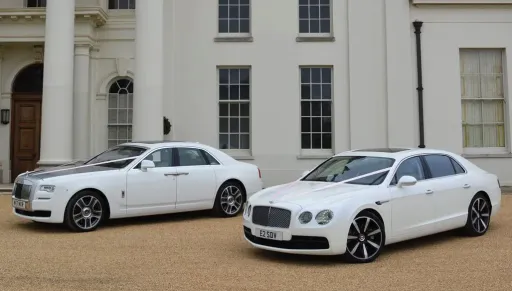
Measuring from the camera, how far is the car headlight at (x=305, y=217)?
5.93 m

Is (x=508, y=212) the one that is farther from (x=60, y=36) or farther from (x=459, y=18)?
(x=60, y=36)

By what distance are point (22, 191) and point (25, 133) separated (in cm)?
844

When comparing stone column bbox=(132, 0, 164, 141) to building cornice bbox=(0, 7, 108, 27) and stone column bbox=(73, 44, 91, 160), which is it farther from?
stone column bbox=(73, 44, 91, 160)

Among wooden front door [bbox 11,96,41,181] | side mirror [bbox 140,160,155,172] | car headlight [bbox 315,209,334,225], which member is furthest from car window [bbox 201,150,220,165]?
wooden front door [bbox 11,96,41,181]

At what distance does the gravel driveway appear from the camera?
5.12 meters

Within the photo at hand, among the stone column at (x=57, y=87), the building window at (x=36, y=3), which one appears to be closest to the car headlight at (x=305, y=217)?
the stone column at (x=57, y=87)

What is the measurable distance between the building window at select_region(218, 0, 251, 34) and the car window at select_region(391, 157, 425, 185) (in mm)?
9912

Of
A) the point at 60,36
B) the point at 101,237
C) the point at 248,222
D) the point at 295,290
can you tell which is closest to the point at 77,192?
the point at 101,237

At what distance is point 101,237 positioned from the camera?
307 inches

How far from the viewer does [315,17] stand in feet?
52.6

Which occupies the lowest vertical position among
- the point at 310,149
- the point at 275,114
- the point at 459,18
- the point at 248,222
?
the point at 248,222

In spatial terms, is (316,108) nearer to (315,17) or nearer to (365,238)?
(315,17)

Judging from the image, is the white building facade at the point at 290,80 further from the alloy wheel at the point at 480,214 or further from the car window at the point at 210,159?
the alloy wheel at the point at 480,214

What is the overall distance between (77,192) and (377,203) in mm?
4835
